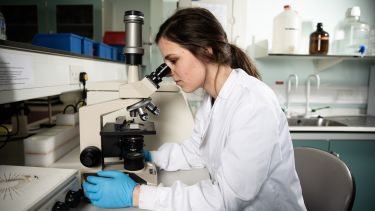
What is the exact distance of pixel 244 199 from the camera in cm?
75

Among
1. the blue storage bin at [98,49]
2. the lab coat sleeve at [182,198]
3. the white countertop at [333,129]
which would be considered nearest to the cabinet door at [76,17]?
the blue storage bin at [98,49]

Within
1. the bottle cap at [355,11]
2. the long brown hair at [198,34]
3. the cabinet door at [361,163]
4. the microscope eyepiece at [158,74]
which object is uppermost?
the bottle cap at [355,11]

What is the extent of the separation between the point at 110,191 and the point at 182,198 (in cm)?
21

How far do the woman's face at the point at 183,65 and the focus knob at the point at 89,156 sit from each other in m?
0.39

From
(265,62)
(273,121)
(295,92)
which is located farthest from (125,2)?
(273,121)

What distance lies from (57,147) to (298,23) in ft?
6.89

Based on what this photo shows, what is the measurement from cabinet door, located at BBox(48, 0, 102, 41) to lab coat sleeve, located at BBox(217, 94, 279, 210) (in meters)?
3.37

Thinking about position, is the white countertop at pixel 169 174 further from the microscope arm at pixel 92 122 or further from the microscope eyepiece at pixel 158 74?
the microscope eyepiece at pixel 158 74

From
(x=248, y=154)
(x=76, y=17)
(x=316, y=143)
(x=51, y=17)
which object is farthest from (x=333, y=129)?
(x=51, y=17)

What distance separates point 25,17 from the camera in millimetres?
3773

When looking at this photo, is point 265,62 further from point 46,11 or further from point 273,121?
point 46,11

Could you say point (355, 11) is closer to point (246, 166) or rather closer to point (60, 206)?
point (246, 166)

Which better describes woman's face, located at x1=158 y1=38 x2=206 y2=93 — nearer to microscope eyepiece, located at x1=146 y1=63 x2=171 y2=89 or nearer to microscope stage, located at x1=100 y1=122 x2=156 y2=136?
microscope eyepiece, located at x1=146 y1=63 x2=171 y2=89

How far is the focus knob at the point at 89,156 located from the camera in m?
0.89
